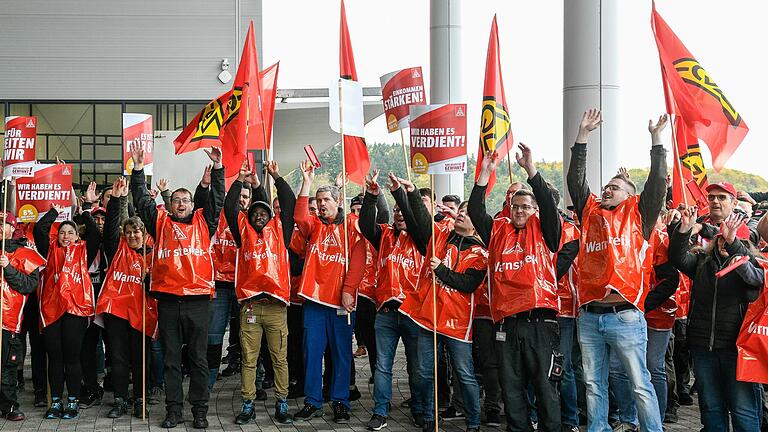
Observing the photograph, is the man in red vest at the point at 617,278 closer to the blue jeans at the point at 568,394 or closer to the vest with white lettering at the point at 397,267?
the blue jeans at the point at 568,394

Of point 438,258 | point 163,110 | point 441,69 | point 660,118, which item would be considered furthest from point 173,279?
point 163,110

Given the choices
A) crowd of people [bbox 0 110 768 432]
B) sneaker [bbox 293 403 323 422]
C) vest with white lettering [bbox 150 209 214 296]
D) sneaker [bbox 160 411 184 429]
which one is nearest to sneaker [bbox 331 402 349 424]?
crowd of people [bbox 0 110 768 432]

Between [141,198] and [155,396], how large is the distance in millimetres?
2394

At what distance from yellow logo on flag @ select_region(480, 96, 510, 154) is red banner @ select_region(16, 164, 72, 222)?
4622 millimetres

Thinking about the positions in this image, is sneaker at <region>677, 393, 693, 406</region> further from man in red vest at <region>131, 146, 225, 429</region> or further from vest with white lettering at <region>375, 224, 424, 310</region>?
man in red vest at <region>131, 146, 225, 429</region>

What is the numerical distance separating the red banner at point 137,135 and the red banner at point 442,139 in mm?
4265

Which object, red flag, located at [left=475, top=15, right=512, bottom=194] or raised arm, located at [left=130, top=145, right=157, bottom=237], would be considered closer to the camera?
raised arm, located at [left=130, top=145, right=157, bottom=237]

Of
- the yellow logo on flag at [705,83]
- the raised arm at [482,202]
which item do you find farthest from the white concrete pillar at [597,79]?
the raised arm at [482,202]

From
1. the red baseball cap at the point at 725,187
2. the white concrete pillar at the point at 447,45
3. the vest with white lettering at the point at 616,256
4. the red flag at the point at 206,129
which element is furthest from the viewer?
the white concrete pillar at the point at 447,45

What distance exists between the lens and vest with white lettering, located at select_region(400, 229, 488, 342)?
8.53m

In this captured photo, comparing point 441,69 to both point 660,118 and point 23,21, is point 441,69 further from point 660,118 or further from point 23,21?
point 23,21

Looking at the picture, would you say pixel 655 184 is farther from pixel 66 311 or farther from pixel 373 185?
pixel 66 311

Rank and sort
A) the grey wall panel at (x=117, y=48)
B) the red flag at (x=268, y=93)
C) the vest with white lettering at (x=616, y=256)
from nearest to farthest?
the vest with white lettering at (x=616, y=256) < the red flag at (x=268, y=93) < the grey wall panel at (x=117, y=48)

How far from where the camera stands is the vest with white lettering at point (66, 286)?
9578 mm
